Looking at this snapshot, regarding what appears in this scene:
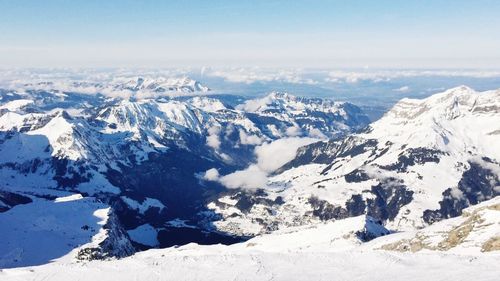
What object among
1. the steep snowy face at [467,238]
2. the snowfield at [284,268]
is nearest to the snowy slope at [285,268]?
the snowfield at [284,268]

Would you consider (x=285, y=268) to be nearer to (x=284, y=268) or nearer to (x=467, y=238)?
(x=284, y=268)

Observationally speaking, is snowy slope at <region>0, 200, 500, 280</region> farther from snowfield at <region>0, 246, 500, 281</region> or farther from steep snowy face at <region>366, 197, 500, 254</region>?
steep snowy face at <region>366, 197, 500, 254</region>

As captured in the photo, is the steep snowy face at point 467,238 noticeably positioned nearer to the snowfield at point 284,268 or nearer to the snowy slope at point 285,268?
the snowy slope at point 285,268

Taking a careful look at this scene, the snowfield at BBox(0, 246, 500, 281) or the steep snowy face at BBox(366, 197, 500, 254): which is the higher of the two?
the snowfield at BBox(0, 246, 500, 281)

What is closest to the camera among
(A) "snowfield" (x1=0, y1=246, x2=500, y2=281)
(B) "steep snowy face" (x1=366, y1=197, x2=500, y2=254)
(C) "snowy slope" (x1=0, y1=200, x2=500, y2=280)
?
(A) "snowfield" (x1=0, y1=246, x2=500, y2=281)

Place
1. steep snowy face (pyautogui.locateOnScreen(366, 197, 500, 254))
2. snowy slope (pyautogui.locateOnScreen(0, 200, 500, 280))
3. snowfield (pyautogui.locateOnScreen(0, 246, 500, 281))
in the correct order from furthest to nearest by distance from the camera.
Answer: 1. steep snowy face (pyautogui.locateOnScreen(366, 197, 500, 254))
2. snowy slope (pyautogui.locateOnScreen(0, 200, 500, 280))
3. snowfield (pyautogui.locateOnScreen(0, 246, 500, 281))

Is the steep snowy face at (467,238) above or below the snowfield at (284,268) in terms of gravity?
below

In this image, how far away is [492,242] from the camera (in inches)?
4006

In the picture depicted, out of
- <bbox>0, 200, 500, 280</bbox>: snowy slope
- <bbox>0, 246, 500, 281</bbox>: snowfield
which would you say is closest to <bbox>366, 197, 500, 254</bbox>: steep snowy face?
<bbox>0, 200, 500, 280</bbox>: snowy slope

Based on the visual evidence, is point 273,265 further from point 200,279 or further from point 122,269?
point 122,269

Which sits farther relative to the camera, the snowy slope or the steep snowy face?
the steep snowy face

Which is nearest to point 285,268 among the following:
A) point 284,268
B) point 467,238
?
point 284,268

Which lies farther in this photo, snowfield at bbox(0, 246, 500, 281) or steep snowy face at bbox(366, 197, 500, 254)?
steep snowy face at bbox(366, 197, 500, 254)

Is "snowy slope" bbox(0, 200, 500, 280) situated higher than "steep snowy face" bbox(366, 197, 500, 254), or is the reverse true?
"snowy slope" bbox(0, 200, 500, 280)
